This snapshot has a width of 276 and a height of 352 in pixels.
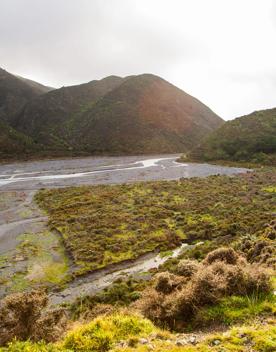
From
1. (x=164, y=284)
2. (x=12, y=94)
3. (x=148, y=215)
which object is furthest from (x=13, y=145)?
(x=164, y=284)

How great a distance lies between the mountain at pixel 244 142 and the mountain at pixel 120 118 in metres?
28.9

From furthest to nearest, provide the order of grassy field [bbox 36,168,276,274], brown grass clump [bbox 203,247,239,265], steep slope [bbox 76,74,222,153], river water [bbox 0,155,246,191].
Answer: steep slope [bbox 76,74,222,153]
river water [bbox 0,155,246,191]
grassy field [bbox 36,168,276,274]
brown grass clump [bbox 203,247,239,265]

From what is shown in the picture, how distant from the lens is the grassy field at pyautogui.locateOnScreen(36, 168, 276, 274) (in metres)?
28.0

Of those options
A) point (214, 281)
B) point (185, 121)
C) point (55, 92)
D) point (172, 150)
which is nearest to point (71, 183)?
point (214, 281)

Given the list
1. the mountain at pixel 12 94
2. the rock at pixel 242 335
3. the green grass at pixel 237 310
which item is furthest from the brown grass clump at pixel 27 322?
the mountain at pixel 12 94

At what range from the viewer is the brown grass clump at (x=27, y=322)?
10.4 m

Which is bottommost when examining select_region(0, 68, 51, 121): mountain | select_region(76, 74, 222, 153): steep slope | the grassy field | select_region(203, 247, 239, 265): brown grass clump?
the grassy field

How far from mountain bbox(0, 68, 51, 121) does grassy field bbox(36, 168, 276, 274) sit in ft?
448

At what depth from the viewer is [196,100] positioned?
192 meters

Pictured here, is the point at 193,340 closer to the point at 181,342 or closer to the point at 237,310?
the point at 181,342

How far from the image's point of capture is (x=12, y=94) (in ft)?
607

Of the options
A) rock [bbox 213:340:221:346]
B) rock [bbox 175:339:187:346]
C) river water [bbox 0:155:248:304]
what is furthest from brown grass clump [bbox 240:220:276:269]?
rock [bbox 175:339:187:346]

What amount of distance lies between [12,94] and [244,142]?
13120 cm

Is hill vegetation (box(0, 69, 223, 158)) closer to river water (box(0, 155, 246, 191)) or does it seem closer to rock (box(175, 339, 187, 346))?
river water (box(0, 155, 246, 191))
